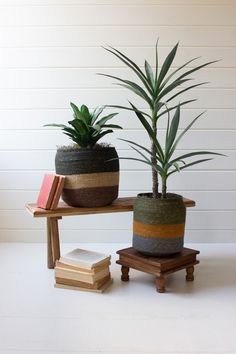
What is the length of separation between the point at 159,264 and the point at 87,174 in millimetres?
644

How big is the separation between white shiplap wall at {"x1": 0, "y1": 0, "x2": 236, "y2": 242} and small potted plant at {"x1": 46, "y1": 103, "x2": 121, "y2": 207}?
0.73m

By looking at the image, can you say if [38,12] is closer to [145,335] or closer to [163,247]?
[163,247]

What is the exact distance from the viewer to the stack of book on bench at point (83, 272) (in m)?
2.09

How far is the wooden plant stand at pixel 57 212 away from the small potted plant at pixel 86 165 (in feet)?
0.15

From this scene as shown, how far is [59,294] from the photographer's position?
207cm

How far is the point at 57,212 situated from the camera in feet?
7.52

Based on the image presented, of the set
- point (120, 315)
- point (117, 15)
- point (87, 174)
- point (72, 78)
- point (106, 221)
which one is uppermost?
point (117, 15)

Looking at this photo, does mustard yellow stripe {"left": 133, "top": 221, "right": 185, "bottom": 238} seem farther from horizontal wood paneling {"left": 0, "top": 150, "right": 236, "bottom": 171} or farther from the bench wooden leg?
horizontal wood paneling {"left": 0, "top": 150, "right": 236, "bottom": 171}

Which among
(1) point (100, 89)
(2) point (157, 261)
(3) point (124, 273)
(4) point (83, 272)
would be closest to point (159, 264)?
(2) point (157, 261)

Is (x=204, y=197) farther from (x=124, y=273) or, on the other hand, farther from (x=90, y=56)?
(x=90, y=56)

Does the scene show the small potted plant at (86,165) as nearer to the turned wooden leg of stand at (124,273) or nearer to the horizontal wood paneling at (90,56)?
the turned wooden leg of stand at (124,273)

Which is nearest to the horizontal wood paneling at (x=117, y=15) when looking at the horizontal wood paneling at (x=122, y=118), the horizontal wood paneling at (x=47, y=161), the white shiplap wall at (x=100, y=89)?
the white shiplap wall at (x=100, y=89)

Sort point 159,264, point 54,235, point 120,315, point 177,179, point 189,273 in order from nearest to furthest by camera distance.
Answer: point 120,315 < point 159,264 < point 189,273 < point 54,235 < point 177,179

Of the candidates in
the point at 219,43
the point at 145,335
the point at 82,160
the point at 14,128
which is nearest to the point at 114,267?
the point at 82,160
